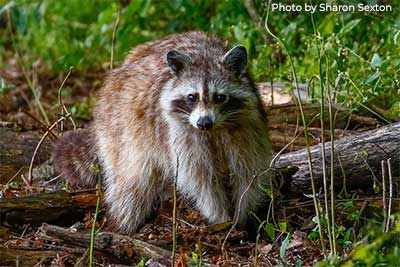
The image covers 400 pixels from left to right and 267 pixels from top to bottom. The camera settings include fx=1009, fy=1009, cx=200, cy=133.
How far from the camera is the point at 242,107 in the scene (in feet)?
20.6

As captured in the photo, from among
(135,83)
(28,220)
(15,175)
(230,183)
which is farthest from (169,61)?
(15,175)

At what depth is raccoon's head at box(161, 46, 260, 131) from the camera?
6238mm

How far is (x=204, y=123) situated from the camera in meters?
6.06

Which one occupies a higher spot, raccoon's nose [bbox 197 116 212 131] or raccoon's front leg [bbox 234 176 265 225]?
raccoon's nose [bbox 197 116 212 131]

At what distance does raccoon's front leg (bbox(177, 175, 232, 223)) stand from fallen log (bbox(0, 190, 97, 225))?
69 centimetres

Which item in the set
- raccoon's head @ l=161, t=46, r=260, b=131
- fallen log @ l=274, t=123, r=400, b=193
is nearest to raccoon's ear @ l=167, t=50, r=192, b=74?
raccoon's head @ l=161, t=46, r=260, b=131

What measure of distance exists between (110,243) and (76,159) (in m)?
1.54

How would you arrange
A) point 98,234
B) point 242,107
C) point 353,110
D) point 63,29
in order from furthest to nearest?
1. point 63,29
2. point 353,110
3. point 242,107
4. point 98,234

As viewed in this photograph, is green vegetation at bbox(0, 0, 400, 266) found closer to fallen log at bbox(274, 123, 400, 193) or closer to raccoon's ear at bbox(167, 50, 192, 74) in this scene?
fallen log at bbox(274, 123, 400, 193)

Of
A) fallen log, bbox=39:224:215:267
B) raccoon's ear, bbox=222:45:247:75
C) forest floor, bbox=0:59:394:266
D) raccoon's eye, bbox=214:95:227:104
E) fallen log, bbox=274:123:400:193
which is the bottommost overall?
forest floor, bbox=0:59:394:266

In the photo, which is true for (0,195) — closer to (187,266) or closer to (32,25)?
(187,266)

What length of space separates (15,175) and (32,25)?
5.46m

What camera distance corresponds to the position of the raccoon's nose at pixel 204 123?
19.9 ft

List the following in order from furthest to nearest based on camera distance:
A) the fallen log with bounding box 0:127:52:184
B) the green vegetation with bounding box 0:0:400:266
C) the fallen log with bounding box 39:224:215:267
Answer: the fallen log with bounding box 0:127:52:184, the fallen log with bounding box 39:224:215:267, the green vegetation with bounding box 0:0:400:266
